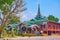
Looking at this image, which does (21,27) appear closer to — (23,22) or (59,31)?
(23,22)

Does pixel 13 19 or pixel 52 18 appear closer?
pixel 13 19

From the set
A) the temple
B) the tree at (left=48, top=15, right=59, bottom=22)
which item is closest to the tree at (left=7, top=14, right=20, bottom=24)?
the temple

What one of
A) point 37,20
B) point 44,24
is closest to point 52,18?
point 44,24

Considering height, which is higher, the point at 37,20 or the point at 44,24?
the point at 37,20

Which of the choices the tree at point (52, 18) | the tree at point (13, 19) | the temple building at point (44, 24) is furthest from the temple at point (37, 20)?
the tree at point (13, 19)

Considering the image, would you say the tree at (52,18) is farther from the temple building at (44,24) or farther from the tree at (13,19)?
the tree at (13,19)

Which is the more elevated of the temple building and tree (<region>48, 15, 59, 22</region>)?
tree (<region>48, 15, 59, 22</region>)

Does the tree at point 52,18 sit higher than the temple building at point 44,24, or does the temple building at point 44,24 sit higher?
the tree at point 52,18

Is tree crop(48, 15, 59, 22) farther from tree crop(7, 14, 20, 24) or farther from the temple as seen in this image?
tree crop(7, 14, 20, 24)

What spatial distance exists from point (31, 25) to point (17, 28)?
66cm

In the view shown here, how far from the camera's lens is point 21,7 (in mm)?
8391

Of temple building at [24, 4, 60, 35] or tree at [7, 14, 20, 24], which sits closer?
tree at [7, 14, 20, 24]

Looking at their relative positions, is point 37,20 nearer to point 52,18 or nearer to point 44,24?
point 44,24

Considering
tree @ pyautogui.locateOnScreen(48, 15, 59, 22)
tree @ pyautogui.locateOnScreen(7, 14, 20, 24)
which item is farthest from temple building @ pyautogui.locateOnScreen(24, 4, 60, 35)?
tree @ pyautogui.locateOnScreen(7, 14, 20, 24)
